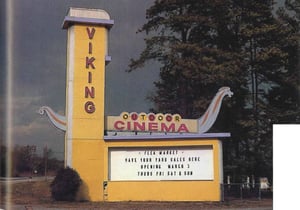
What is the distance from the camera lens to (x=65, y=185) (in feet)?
25.4

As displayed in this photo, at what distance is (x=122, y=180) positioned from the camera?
8.22 metres

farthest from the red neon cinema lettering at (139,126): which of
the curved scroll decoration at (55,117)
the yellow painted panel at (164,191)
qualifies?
the curved scroll decoration at (55,117)

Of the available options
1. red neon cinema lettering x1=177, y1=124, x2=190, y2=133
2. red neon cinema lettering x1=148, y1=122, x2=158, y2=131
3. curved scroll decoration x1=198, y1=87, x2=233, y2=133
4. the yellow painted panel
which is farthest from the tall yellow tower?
curved scroll decoration x1=198, y1=87, x2=233, y2=133

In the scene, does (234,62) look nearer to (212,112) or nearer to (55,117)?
(212,112)

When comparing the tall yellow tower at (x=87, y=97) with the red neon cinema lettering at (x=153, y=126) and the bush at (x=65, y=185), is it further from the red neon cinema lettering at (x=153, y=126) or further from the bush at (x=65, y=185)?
the red neon cinema lettering at (x=153, y=126)

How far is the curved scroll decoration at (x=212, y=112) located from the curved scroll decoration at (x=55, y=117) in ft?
6.95

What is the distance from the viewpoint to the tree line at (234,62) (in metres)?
8.52

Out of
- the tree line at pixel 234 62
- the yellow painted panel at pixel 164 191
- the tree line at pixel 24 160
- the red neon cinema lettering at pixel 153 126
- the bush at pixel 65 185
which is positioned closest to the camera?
the tree line at pixel 24 160

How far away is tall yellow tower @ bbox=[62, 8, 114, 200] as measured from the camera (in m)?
8.17

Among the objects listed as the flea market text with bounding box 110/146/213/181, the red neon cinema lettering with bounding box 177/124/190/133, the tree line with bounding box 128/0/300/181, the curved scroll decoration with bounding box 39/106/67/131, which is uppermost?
the tree line with bounding box 128/0/300/181

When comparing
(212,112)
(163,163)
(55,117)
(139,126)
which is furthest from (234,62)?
(55,117)

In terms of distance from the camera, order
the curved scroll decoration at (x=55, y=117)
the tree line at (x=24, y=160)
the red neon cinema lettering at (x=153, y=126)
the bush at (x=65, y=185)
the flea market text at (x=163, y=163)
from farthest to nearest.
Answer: the red neon cinema lettering at (x=153, y=126)
the flea market text at (x=163, y=163)
the bush at (x=65, y=185)
the curved scroll decoration at (x=55, y=117)
the tree line at (x=24, y=160)

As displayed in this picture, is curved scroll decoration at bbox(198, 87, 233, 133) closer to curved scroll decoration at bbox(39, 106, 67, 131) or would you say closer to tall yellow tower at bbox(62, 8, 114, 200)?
tall yellow tower at bbox(62, 8, 114, 200)

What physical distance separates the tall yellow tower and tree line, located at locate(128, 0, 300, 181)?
870mm
